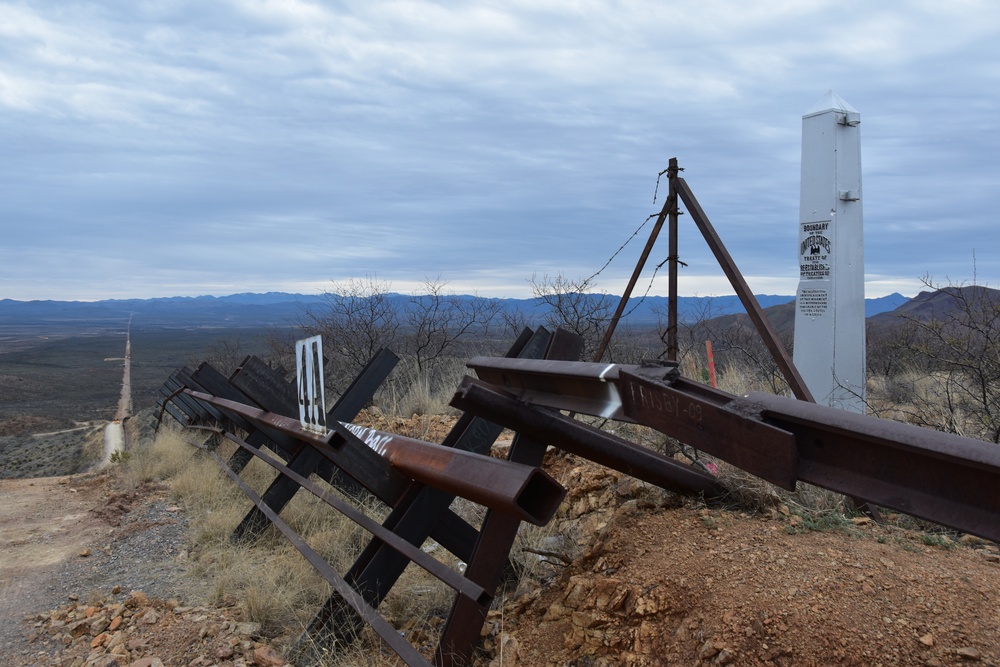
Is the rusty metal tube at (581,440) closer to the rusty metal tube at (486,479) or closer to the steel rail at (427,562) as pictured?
the rusty metal tube at (486,479)

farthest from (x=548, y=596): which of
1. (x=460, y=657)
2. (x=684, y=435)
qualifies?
(x=684, y=435)

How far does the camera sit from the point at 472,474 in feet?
10.6

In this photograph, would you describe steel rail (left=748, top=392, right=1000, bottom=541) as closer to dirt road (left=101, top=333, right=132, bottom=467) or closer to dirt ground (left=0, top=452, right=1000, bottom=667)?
dirt ground (left=0, top=452, right=1000, bottom=667)

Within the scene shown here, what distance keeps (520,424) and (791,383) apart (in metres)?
3.09

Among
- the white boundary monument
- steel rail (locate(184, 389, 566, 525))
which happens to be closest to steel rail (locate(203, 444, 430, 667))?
steel rail (locate(184, 389, 566, 525))

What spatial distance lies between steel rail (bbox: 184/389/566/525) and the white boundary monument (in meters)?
5.15

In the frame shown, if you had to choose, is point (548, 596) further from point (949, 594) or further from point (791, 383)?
point (791, 383)

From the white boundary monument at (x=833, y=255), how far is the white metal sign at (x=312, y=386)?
17.6 ft

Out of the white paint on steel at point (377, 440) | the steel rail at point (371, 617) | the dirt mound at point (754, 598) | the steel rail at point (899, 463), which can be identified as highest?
the steel rail at point (899, 463)

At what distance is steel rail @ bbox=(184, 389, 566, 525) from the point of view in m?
2.90

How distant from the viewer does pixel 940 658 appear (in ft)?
8.87

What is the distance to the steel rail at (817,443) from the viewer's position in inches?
80.9

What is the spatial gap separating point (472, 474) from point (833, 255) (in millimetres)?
5738

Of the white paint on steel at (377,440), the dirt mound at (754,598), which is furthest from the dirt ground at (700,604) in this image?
the white paint on steel at (377,440)
